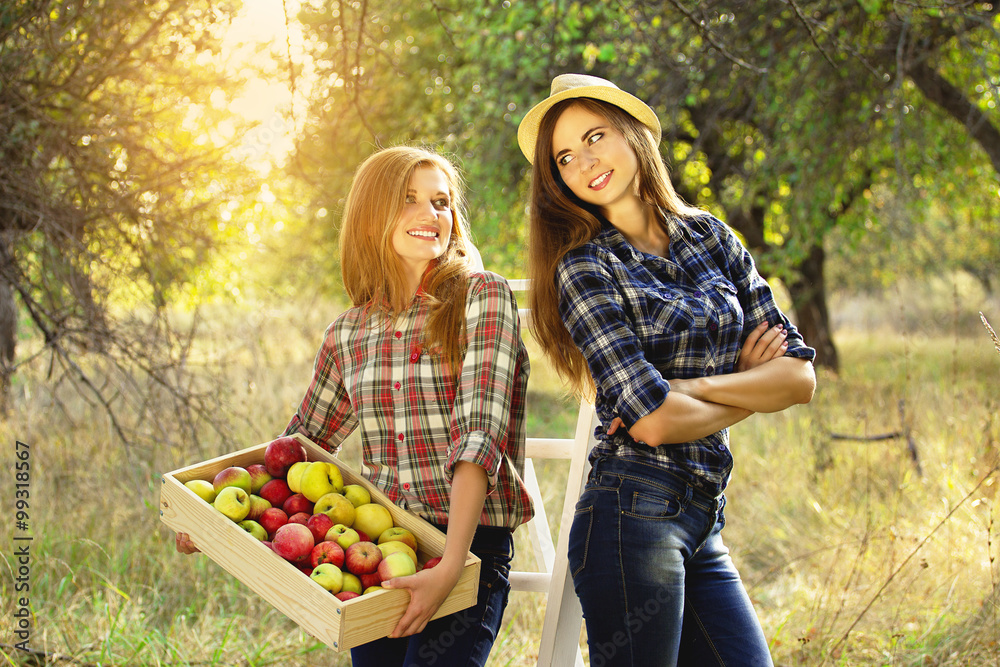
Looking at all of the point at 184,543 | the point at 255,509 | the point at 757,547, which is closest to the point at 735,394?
the point at 255,509

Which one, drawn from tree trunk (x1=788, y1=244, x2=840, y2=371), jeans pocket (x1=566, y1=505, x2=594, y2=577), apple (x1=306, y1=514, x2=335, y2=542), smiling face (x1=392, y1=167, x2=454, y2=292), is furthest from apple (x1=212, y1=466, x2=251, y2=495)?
tree trunk (x1=788, y1=244, x2=840, y2=371)

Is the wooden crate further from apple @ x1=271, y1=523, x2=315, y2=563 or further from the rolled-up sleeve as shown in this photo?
the rolled-up sleeve

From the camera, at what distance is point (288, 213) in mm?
7918

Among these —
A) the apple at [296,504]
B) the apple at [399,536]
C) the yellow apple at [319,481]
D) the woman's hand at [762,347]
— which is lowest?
the apple at [399,536]

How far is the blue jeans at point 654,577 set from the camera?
1643 mm

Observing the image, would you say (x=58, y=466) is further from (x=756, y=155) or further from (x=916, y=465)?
(x=756, y=155)

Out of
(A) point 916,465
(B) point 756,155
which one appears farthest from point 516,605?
(B) point 756,155

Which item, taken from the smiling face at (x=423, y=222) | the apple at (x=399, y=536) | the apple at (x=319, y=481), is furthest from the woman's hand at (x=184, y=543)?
the smiling face at (x=423, y=222)

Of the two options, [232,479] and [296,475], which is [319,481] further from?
[232,479]

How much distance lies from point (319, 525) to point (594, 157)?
3.71 feet

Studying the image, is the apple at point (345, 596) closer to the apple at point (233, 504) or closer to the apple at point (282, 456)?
the apple at point (233, 504)

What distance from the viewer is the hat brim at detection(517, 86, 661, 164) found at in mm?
1975

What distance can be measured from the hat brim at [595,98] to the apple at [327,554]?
1.15 m

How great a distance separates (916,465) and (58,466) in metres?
4.51
